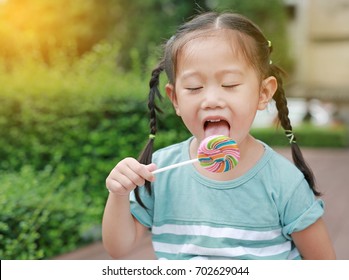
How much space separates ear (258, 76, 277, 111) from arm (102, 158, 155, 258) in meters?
0.41

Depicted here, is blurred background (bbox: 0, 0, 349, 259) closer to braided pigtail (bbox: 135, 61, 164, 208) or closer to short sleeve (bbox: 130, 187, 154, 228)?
braided pigtail (bbox: 135, 61, 164, 208)

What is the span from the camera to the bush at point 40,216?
100 inches

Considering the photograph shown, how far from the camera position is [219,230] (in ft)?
5.63

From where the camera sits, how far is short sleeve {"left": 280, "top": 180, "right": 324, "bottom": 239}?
171cm

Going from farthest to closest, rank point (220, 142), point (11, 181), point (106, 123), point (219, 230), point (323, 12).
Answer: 1. point (323, 12)
2. point (106, 123)
3. point (11, 181)
4. point (219, 230)
5. point (220, 142)

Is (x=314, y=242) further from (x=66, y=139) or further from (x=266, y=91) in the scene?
(x=66, y=139)

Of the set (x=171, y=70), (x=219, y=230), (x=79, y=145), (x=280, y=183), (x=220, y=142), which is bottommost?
(x=79, y=145)

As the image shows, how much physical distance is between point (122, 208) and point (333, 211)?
138 inches

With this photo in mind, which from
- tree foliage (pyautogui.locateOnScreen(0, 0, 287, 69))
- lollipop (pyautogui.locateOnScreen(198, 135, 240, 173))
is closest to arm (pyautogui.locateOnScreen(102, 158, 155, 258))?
lollipop (pyautogui.locateOnScreen(198, 135, 240, 173))

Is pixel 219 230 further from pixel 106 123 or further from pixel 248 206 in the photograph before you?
pixel 106 123

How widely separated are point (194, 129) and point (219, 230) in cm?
30

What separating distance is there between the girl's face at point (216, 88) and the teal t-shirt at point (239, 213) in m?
0.15

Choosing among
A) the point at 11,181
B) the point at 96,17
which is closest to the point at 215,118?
the point at 11,181

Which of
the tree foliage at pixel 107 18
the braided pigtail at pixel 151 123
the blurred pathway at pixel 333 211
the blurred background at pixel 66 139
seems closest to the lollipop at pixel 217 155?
the braided pigtail at pixel 151 123
